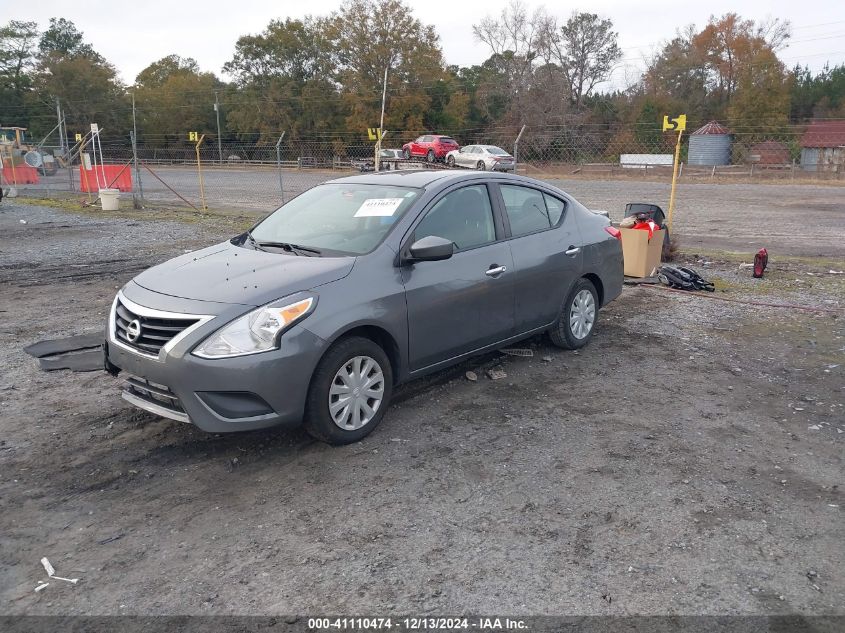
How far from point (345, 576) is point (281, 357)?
1.35m

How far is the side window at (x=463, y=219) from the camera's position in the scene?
5105 millimetres

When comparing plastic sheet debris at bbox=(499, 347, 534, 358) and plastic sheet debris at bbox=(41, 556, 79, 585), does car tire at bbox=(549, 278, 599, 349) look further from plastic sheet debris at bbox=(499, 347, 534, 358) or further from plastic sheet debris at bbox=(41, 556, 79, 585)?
plastic sheet debris at bbox=(41, 556, 79, 585)

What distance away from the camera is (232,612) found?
2912mm

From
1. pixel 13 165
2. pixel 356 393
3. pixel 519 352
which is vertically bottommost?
pixel 519 352

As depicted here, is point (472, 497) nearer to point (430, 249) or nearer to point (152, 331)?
point (430, 249)

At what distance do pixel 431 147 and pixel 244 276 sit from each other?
3463 centimetres

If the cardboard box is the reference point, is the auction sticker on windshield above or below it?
above

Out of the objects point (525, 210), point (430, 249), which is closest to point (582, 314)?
point (525, 210)

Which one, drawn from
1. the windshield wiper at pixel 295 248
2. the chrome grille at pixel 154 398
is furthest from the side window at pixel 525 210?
the chrome grille at pixel 154 398

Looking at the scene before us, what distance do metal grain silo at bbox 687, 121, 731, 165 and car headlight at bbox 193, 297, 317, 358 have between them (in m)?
39.3

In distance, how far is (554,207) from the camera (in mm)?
6262

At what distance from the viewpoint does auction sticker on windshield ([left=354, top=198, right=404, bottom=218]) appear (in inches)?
200

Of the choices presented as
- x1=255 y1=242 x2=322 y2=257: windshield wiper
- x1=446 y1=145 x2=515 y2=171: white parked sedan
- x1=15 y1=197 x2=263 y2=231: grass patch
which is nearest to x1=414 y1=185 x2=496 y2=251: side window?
x1=255 y1=242 x2=322 y2=257: windshield wiper

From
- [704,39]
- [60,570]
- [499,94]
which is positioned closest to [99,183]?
[60,570]
